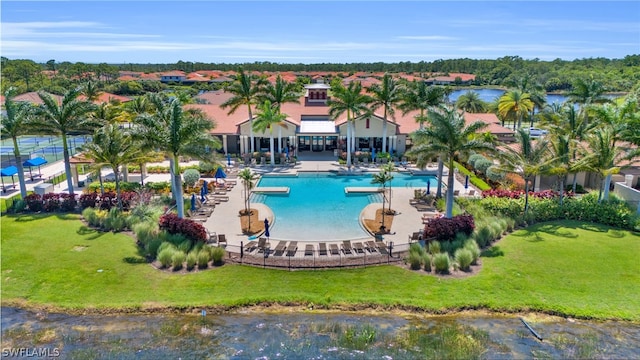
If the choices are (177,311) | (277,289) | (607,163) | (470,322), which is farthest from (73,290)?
(607,163)

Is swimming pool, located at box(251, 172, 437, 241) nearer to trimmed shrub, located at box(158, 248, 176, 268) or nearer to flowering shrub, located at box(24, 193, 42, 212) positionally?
trimmed shrub, located at box(158, 248, 176, 268)

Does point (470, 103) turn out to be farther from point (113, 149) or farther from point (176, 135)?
point (113, 149)

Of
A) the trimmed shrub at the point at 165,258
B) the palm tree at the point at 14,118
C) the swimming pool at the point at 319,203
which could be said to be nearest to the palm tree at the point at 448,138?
the swimming pool at the point at 319,203

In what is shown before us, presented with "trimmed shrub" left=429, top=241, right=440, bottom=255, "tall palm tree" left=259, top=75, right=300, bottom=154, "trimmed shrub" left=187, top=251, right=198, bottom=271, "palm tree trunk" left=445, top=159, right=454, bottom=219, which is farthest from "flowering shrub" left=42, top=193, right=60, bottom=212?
"palm tree trunk" left=445, top=159, right=454, bottom=219

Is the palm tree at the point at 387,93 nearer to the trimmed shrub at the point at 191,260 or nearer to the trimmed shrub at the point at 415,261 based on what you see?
the trimmed shrub at the point at 415,261

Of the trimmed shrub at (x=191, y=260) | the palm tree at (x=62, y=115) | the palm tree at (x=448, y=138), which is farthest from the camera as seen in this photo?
the palm tree at (x=62, y=115)

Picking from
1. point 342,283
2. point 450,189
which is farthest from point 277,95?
point 342,283

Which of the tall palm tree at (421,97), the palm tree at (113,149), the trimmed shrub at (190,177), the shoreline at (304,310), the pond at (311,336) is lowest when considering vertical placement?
the pond at (311,336)
